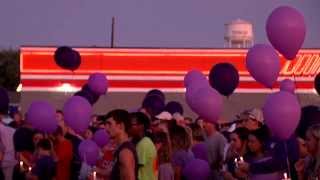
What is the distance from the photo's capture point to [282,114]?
846 cm

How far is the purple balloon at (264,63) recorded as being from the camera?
9.84 metres

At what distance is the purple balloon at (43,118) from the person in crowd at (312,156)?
167 inches

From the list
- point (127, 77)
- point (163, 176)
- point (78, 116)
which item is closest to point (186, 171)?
point (163, 176)

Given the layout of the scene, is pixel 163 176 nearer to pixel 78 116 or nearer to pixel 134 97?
pixel 78 116

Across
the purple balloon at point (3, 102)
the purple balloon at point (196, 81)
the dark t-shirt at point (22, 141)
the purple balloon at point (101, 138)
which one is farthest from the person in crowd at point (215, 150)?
the purple balloon at point (3, 102)

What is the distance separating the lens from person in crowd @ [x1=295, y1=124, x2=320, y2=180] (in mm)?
8148

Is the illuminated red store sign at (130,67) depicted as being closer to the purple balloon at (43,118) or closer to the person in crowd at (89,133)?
the person in crowd at (89,133)

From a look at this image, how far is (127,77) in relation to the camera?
81.0 ft

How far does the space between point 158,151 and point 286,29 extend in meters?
2.17

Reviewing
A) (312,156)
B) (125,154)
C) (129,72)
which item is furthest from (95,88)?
(129,72)

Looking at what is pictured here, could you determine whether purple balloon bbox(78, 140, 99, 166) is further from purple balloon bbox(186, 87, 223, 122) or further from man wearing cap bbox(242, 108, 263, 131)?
man wearing cap bbox(242, 108, 263, 131)

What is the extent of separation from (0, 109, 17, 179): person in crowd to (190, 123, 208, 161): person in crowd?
8.16 ft

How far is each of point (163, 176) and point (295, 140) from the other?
191cm

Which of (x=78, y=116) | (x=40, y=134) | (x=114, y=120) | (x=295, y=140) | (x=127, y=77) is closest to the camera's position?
(x=114, y=120)
